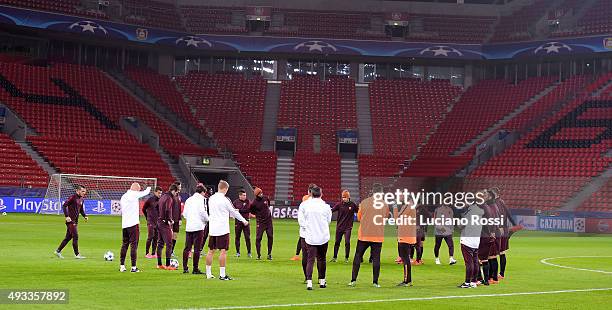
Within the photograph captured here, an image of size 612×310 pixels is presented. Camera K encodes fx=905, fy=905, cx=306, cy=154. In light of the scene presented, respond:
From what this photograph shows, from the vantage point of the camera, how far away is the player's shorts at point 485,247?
21562 mm

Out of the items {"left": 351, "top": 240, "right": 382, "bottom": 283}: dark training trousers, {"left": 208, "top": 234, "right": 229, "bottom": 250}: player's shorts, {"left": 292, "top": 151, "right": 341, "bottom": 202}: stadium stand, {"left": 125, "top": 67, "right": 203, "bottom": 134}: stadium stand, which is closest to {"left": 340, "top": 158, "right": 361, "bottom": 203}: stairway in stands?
{"left": 292, "top": 151, "right": 341, "bottom": 202}: stadium stand

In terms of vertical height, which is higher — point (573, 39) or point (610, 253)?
point (573, 39)

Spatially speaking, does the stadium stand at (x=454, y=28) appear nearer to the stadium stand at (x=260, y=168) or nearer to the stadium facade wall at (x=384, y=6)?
the stadium facade wall at (x=384, y=6)

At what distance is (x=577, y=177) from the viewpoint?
5719 cm

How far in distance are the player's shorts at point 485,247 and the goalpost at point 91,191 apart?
36.3 m

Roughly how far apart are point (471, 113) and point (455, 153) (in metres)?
5.44

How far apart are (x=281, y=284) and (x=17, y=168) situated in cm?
3974

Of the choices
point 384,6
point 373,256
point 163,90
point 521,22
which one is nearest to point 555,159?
point 521,22

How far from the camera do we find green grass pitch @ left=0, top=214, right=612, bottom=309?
17578 mm

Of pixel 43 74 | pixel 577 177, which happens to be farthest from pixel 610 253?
pixel 43 74

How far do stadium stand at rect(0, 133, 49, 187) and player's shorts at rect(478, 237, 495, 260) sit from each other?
39.4m

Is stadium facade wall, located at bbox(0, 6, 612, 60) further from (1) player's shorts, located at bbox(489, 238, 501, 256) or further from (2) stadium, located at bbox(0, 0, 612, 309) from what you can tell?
(1) player's shorts, located at bbox(489, 238, 501, 256)

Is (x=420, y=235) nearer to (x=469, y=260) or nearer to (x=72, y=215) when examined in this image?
(x=469, y=260)

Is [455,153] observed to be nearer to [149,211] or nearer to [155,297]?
[149,211]
